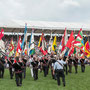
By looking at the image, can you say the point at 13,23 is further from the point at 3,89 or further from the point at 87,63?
the point at 3,89

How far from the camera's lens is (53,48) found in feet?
59.0

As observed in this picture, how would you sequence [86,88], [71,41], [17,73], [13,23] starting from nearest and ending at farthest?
[86,88], [17,73], [71,41], [13,23]

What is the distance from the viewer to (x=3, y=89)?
921cm

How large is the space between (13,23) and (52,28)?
697 cm

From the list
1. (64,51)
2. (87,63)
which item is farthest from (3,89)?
(87,63)

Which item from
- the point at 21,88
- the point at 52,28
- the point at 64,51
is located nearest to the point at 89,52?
the point at 64,51

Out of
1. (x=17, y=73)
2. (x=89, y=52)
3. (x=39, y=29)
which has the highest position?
(x=39, y=29)

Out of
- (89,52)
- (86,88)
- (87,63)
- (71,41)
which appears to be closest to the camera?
(86,88)

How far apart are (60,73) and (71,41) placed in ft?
10.4

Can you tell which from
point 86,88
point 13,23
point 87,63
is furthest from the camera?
point 13,23

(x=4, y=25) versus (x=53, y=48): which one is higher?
(x=4, y=25)

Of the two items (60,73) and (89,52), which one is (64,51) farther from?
(89,52)

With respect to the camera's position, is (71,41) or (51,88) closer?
(51,88)

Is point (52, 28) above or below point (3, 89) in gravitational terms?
above
